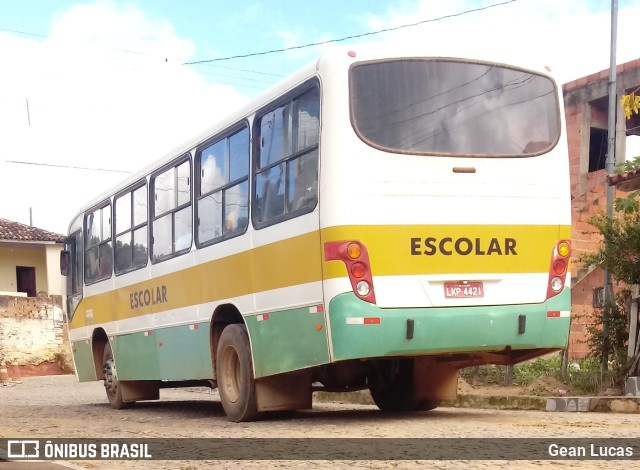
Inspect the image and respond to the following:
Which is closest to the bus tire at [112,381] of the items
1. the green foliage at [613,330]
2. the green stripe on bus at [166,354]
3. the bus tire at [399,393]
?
the green stripe on bus at [166,354]

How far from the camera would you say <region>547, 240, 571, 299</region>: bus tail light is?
9.91m

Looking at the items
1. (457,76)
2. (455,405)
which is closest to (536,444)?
(457,76)

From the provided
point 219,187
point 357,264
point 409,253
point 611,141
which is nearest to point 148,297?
point 219,187

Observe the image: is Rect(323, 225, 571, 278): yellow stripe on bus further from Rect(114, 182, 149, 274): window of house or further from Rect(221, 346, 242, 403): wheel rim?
Rect(114, 182, 149, 274): window of house

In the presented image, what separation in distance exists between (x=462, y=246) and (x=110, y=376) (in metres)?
8.05

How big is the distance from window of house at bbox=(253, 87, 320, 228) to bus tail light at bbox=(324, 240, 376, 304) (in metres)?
0.56

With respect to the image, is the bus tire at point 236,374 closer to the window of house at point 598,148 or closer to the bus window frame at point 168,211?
the bus window frame at point 168,211

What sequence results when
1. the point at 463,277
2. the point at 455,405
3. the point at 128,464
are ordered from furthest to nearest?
the point at 455,405
the point at 463,277
the point at 128,464

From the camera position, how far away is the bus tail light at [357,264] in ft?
30.2

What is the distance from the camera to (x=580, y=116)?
26.3 m

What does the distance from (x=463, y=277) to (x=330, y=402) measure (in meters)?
8.04

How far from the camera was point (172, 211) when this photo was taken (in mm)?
12820

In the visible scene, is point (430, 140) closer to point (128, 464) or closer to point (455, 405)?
point (128, 464)

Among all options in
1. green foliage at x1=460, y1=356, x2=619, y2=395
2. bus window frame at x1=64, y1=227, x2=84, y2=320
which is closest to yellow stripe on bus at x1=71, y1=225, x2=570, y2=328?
green foliage at x1=460, y1=356, x2=619, y2=395
